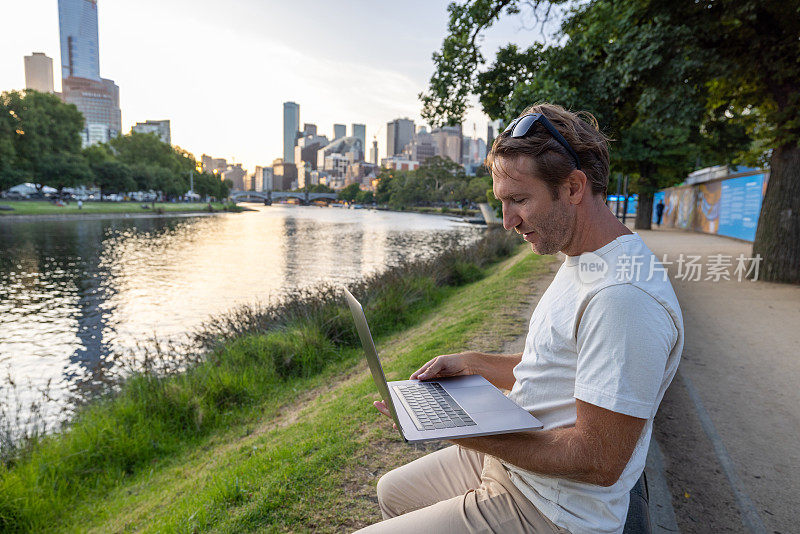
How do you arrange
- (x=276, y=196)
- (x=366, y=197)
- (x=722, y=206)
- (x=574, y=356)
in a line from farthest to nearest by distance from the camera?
(x=366, y=197) → (x=276, y=196) → (x=722, y=206) → (x=574, y=356)

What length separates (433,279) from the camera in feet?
41.9

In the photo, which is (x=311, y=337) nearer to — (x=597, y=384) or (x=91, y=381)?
(x=91, y=381)

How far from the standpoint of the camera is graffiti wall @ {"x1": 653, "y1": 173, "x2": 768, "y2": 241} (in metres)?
17.3

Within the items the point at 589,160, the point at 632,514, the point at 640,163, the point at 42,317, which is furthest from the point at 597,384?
the point at 640,163

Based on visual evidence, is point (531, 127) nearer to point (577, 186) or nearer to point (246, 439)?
point (577, 186)

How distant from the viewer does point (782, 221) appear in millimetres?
8938

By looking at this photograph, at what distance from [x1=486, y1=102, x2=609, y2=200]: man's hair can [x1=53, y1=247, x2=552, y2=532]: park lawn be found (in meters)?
2.16

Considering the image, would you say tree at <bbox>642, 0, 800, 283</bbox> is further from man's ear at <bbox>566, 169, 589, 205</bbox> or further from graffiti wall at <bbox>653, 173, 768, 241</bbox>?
man's ear at <bbox>566, 169, 589, 205</bbox>

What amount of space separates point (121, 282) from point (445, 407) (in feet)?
59.5

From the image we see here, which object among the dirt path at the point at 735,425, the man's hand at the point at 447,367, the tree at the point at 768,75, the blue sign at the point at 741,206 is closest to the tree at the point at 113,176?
the blue sign at the point at 741,206

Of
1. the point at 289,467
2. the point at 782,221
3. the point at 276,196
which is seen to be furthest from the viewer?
the point at 276,196

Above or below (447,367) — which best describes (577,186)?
above

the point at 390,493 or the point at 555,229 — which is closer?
the point at 555,229

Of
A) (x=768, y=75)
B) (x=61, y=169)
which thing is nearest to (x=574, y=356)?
(x=768, y=75)
